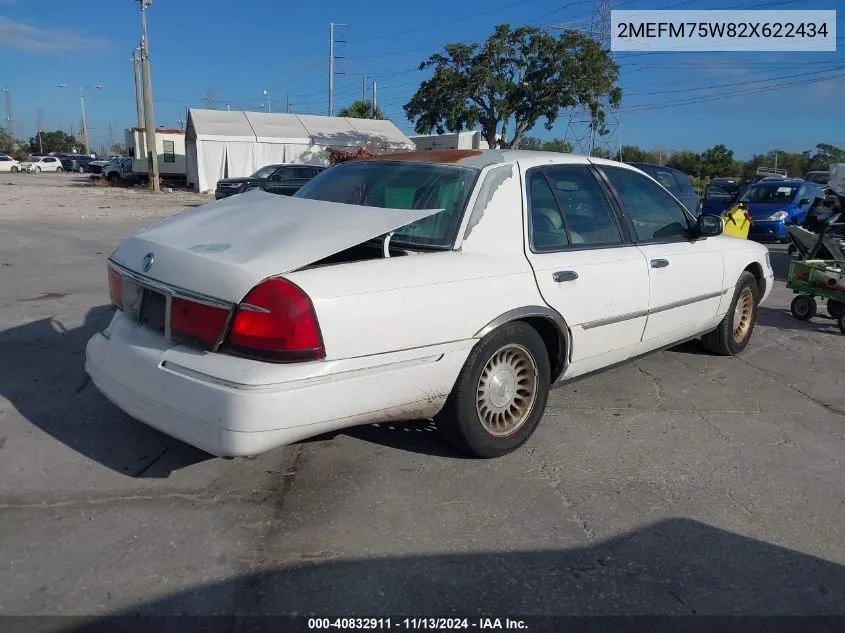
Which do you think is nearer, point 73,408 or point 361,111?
point 73,408

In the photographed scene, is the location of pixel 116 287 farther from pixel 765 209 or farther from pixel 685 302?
pixel 765 209

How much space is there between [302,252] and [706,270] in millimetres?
3262

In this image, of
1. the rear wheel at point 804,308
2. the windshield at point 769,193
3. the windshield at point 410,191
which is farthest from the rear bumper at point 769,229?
the windshield at point 410,191

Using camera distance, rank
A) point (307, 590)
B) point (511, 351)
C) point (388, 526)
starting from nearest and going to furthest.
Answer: point (307, 590), point (388, 526), point (511, 351)

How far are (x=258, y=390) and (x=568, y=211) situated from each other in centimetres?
223

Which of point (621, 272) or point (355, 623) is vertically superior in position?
point (621, 272)

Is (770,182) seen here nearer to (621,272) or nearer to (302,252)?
(621,272)

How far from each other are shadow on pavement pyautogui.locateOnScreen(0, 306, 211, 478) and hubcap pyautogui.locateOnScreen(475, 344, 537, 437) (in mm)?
1492

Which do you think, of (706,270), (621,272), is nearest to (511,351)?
(621,272)

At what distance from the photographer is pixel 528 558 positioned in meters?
2.80

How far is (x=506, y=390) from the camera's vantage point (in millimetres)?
3639

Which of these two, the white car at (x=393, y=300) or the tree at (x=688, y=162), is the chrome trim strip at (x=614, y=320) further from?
the tree at (x=688, y=162)

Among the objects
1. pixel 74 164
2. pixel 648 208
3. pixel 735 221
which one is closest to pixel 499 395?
pixel 648 208

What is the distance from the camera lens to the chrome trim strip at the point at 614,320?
13.0 feet
